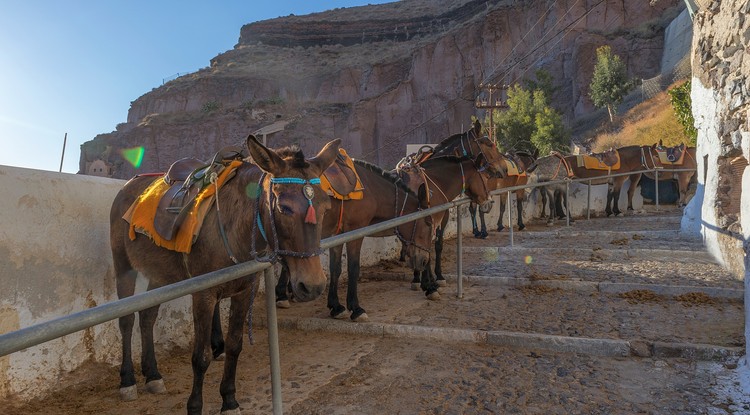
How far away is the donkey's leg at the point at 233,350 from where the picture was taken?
301cm

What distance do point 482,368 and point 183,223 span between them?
8.34 feet

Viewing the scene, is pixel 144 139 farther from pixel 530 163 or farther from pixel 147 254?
pixel 147 254

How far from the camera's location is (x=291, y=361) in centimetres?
399

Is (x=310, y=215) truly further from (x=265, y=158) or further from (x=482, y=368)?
(x=482, y=368)

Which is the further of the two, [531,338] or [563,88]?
[563,88]

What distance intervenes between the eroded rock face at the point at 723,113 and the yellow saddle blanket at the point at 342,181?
4.47m

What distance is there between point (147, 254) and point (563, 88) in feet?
164

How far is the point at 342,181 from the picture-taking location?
5.00 m

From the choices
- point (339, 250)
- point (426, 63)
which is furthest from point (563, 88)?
point (339, 250)

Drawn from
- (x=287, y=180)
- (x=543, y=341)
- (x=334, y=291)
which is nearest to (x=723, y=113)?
(x=543, y=341)

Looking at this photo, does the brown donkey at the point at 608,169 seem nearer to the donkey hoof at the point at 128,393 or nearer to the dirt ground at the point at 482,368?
the dirt ground at the point at 482,368

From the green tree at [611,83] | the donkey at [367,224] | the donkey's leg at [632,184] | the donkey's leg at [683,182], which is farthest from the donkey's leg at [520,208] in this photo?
the green tree at [611,83]

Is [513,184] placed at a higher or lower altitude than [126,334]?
higher

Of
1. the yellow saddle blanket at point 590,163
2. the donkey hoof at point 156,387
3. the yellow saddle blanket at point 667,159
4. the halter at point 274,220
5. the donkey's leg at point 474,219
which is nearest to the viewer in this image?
the halter at point 274,220
